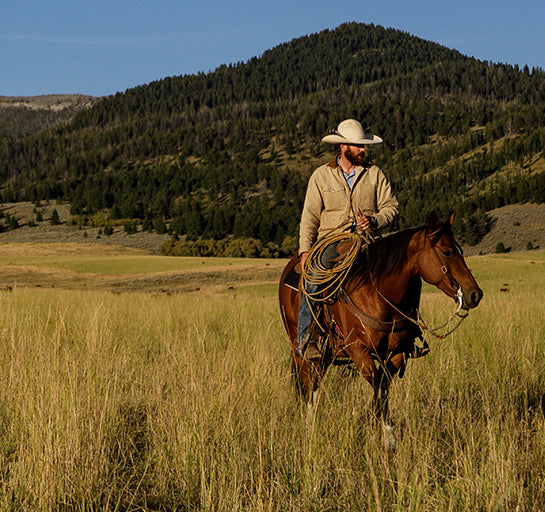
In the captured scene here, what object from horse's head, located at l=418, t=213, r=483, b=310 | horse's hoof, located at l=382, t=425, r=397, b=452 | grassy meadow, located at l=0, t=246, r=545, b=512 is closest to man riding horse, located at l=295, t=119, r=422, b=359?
horse's head, located at l=418, t=213, r=483, b=310

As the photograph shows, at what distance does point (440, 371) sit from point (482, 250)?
8855 cm

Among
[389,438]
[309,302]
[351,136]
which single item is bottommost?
[389,438]

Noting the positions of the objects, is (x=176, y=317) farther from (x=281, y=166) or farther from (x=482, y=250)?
(x=281, y=166)

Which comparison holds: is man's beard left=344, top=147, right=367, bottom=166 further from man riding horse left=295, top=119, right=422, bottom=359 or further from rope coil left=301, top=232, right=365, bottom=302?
rope coil left=301, top=232, right=365, bottom=302

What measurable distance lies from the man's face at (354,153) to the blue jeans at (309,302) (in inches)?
32.3

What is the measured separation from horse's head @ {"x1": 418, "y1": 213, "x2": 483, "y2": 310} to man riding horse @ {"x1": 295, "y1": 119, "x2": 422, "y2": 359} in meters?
0.75

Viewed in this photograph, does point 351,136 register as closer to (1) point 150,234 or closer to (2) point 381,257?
(2) point 381,257

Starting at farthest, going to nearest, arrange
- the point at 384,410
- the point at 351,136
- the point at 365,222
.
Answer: the point at 351,136, the point at 365,222, the point at 384,410

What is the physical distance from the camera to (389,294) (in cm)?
493

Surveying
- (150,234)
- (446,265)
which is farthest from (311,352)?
(150,234)

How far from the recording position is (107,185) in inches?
7072

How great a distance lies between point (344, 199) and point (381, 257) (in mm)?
806

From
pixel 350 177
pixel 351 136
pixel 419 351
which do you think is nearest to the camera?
pixel 419 351

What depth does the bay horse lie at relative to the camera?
4.57 metres
